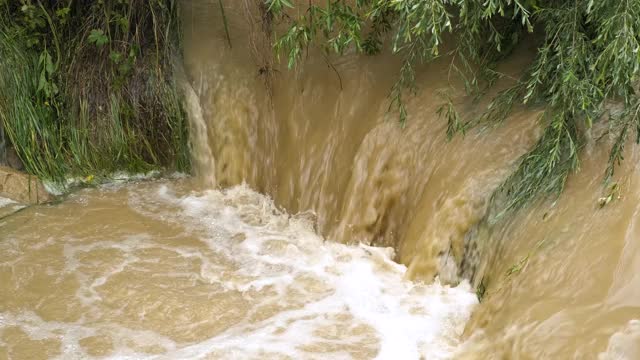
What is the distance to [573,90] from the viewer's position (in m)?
2.92

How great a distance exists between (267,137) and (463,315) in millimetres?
1986

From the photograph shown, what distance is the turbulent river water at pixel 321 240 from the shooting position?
2768 mm

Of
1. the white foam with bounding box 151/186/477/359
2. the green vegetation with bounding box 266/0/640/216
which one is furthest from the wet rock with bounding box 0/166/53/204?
the green vegetation with bounding box 266/0/640/216

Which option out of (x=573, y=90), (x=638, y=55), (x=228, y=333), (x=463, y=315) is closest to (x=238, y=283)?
(x=228, y=333)

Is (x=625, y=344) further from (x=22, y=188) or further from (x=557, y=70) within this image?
(x=22, y=188)

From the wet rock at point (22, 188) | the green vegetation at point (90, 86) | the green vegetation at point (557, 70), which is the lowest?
the wet rock at point (22, 188)

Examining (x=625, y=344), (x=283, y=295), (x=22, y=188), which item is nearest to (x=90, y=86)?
(x=22, y=188)

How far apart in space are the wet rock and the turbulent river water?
0.12 meters

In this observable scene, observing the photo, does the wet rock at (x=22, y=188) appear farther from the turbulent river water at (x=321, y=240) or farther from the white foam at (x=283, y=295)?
the white foam at (x=283, y=295)

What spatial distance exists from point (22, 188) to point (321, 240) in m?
1.98

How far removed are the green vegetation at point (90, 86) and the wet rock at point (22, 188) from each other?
3.5 inches

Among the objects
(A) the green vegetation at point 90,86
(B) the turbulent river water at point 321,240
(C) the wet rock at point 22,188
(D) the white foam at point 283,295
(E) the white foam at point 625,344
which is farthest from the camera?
(A) the green vegetation at point 90,86

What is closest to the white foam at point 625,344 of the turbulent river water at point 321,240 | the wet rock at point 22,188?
the turbulent river water at point 321,240

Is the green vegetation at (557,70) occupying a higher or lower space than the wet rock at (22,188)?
higher
